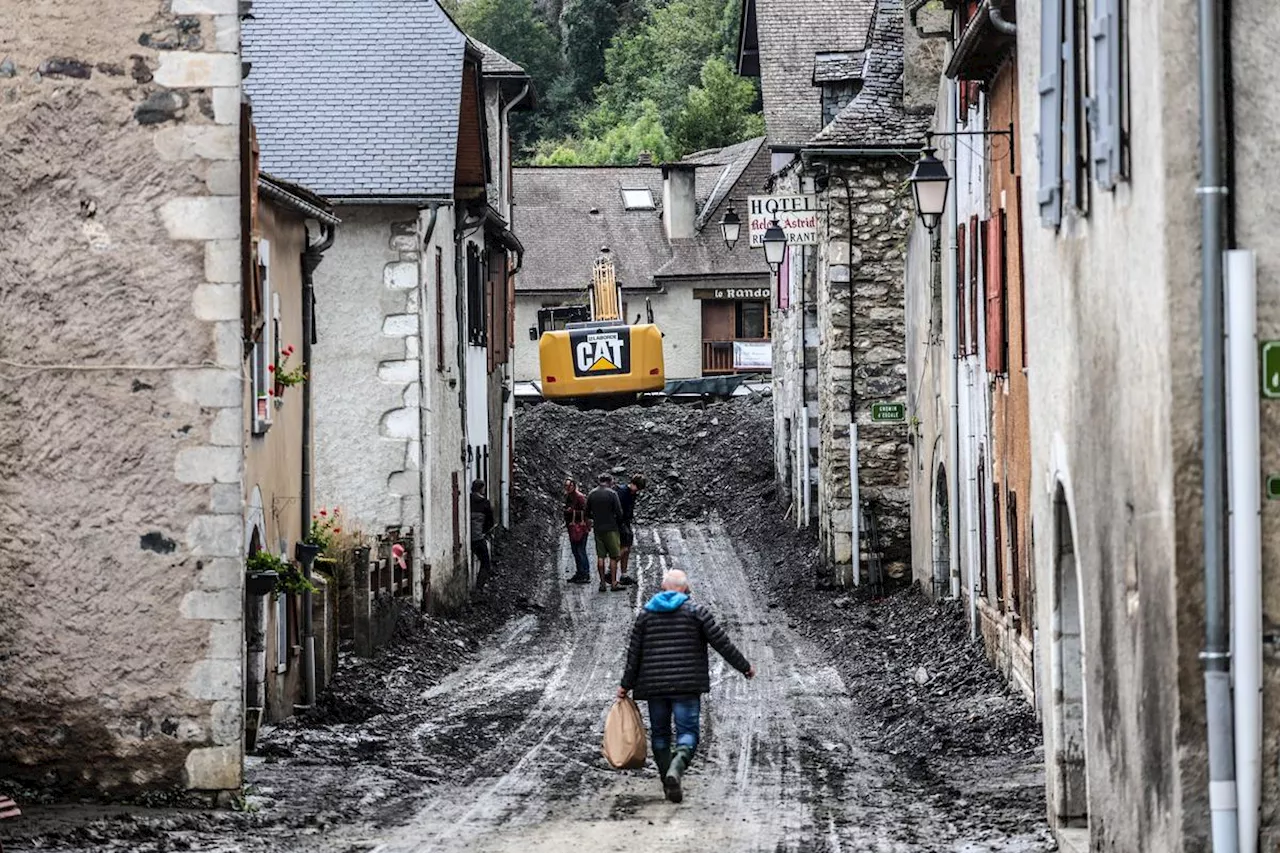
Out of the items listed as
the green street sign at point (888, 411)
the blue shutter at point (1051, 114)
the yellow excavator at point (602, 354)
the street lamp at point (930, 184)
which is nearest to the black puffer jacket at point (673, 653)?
the blue shutter at point (1051, 114)

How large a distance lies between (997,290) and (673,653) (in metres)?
5.04

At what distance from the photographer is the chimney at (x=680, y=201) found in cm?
5178

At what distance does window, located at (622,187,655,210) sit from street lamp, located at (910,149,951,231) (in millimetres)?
34031

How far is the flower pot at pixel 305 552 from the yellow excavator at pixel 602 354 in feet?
82.5

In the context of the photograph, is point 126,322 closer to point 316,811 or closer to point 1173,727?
point 316,811

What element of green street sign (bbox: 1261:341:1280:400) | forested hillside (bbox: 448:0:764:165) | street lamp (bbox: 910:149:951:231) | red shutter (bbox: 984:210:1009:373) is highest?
forested hillside (bbox: 448:0:764:165)

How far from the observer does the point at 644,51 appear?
80.7 metres

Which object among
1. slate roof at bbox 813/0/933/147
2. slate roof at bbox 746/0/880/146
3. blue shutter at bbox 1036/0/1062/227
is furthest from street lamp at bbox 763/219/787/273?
blue shutter at bbox 1036/0/1062/227

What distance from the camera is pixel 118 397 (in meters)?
12.7

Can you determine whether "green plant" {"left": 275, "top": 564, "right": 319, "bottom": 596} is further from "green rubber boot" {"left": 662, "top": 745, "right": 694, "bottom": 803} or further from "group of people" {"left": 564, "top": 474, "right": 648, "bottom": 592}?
"group of people" {"left": 564, "top": 474, "right": 648, "bottom": 592}

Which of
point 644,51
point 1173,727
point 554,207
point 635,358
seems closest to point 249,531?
point 1173,727

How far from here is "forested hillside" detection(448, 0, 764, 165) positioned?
7000 cm

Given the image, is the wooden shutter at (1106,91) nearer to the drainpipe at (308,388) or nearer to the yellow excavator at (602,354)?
the drainpipe at (308,388)

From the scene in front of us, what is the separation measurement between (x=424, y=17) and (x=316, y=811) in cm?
1420
